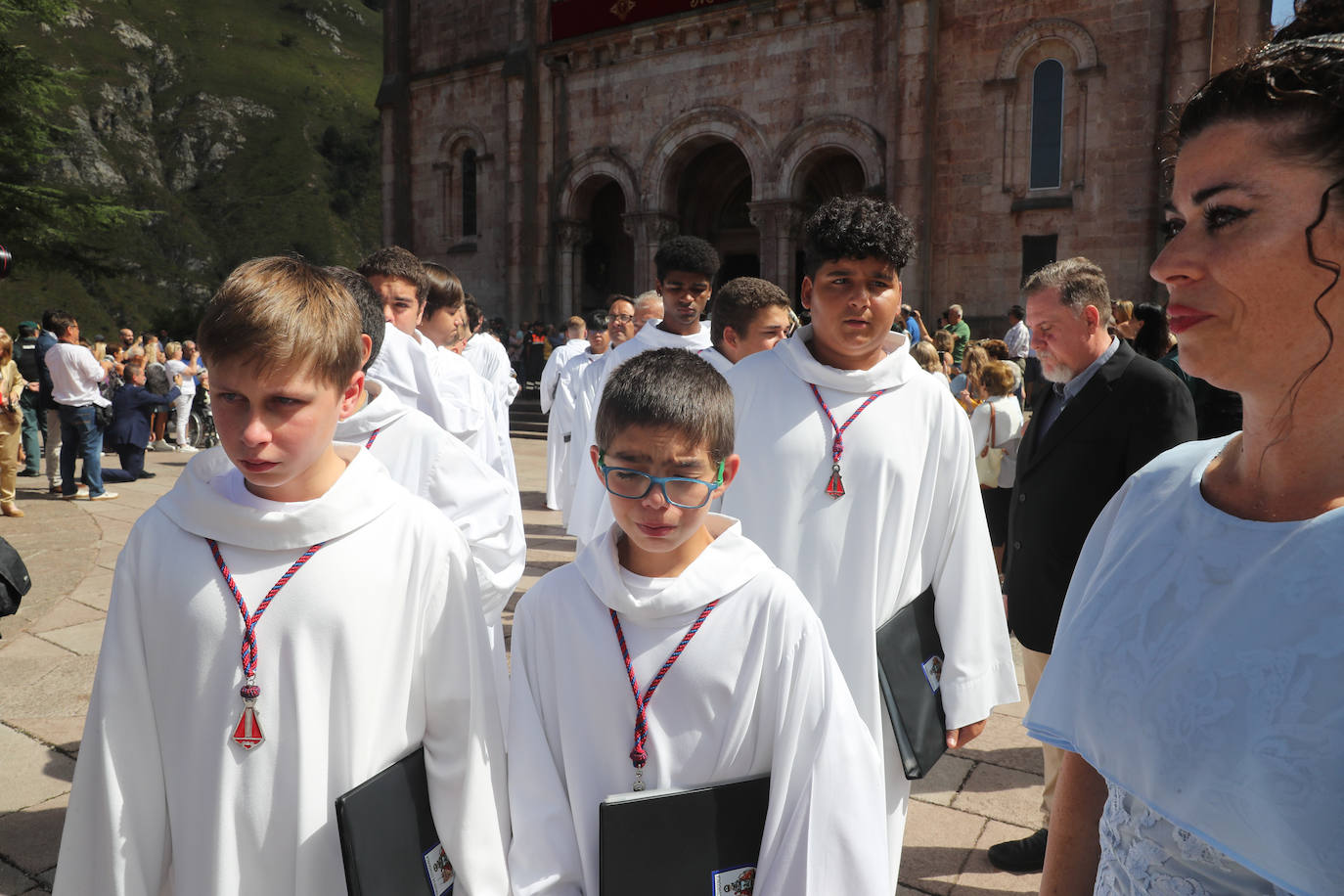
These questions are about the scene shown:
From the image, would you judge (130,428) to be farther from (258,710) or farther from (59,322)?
(258,710)

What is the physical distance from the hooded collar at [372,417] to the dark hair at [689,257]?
8.06 feet

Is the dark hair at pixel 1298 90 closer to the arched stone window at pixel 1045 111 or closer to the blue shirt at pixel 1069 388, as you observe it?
the blue shirt at pixel 1069 388

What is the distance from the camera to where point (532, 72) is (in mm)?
20359

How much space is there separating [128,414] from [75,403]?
158 cm

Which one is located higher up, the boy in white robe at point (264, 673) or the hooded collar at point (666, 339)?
the hooded collar at point (666, 339)

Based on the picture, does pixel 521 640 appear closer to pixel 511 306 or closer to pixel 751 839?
pixel 751 839

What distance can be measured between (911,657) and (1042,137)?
15.4m

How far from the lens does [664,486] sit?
5.81ft

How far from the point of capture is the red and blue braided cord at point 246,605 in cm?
168

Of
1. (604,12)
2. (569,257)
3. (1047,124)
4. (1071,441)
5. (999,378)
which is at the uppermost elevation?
(604,12)

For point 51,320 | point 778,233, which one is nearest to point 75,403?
point 51,320

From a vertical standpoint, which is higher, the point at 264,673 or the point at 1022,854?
the point at 264,673

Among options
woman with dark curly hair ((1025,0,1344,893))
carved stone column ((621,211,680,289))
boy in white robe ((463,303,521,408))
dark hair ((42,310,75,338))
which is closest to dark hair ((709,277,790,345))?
woman with dark curly hair ((1025,0,1344,893))

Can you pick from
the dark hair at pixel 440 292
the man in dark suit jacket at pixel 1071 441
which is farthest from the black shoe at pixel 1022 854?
the dark hair at pixel 440 292
